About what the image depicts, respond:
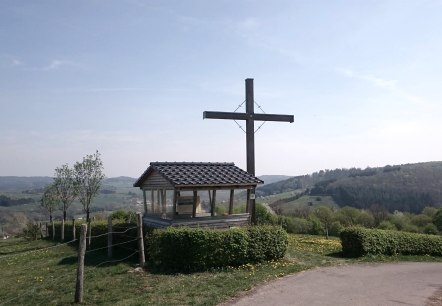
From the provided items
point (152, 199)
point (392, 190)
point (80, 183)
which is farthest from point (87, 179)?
point (392, 190)

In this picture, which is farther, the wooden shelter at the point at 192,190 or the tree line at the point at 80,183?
the tree line at the point at 80,183

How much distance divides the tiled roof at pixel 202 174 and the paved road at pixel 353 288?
543 centimetres

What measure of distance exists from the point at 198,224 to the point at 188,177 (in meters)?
2.03

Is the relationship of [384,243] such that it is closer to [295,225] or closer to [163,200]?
[163,200]

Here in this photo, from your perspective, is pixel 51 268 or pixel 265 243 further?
pixel 51 268

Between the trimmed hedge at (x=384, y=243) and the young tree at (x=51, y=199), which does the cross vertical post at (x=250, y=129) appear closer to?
the trimmed hedge at (x=384, y=243)

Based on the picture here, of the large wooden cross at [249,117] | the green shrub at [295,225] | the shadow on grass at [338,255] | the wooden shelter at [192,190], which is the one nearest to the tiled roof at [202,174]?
the wooden shelter at [192,190]

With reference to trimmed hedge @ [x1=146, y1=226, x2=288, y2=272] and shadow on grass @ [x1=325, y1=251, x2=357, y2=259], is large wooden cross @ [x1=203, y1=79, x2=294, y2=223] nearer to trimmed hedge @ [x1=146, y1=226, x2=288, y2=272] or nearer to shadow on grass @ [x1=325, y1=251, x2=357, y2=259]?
shadow on grass @ [x1=325, y1=251, x2=357, y2=259]

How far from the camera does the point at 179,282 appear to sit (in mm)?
11945

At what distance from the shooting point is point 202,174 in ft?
58.4

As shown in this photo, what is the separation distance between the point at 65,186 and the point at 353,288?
3360 centimetres

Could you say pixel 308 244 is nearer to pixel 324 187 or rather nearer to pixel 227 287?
pixel 227 287

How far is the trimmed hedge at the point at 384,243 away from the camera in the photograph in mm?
17781

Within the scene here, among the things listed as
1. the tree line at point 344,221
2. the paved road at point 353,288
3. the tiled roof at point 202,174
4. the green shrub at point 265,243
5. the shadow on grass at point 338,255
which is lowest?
the tree line at point 344,221
